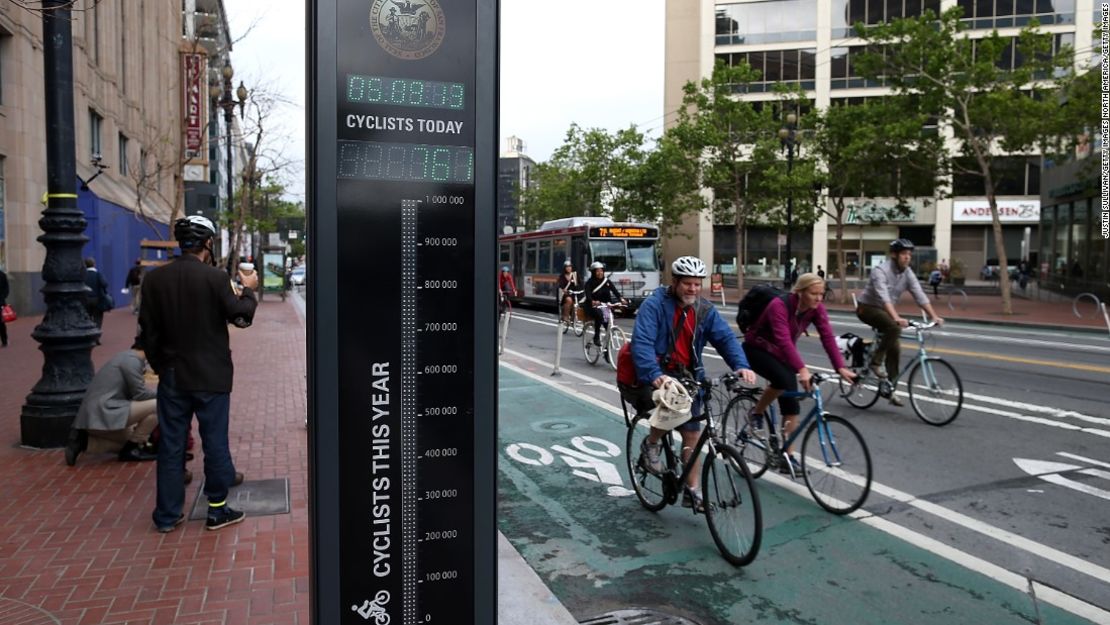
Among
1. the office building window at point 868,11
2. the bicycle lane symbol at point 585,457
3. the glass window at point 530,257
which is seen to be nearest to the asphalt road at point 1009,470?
the bicycle lane symbol at point 585,457

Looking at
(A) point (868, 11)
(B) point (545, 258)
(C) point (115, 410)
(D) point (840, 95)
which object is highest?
(A) point (868, 11)

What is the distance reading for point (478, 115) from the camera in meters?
2.80

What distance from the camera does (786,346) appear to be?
20.3 ft

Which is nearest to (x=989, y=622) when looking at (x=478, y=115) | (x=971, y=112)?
(x=478, y=115)

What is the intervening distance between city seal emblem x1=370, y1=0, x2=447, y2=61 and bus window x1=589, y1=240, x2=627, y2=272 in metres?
24.2

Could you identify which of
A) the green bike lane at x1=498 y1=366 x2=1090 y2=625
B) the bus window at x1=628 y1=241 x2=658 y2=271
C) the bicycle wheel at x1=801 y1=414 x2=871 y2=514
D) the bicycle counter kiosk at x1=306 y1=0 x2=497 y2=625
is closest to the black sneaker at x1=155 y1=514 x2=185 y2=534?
the green bike lane at x1=498 y1=366 x2=1090 y2=625

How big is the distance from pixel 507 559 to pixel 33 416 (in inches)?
195

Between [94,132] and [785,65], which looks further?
[785,65]

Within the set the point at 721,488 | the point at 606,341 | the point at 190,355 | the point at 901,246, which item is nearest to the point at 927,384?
the point at 901,246

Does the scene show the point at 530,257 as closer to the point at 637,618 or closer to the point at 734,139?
the point at 734,139

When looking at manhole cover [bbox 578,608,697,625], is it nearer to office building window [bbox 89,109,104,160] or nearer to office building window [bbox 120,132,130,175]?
office building window [bbox 89,109,104,160]

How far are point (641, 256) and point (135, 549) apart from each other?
2365 centimetres

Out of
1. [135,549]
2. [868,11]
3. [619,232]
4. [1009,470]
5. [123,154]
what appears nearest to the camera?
[135,549]

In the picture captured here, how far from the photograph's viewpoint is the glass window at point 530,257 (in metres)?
31.5
